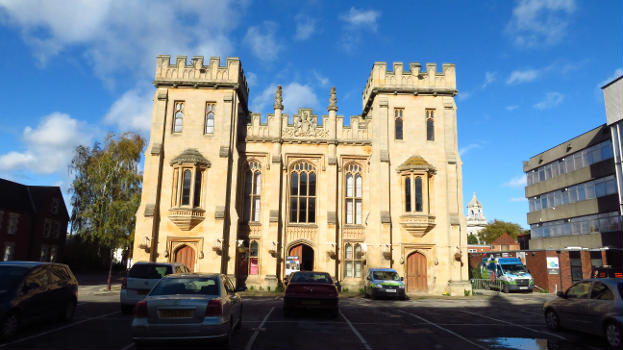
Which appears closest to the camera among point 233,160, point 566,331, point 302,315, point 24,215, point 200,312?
point 200,312

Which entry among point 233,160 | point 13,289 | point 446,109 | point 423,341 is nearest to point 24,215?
point 233,160

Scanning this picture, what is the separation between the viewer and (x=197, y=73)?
2620 centimetres

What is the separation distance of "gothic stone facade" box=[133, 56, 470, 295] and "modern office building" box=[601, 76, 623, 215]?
11919 mm

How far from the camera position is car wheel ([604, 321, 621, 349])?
27.2ft

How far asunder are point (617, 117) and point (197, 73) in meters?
29.0

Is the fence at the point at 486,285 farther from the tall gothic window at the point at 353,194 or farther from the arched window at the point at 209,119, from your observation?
the arched window at the point at 209,119

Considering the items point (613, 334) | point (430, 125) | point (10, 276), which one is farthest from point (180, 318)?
point (430, 125)

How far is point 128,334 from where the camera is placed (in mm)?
9547

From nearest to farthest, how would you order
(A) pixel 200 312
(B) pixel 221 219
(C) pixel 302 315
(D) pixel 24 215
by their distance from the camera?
(A) pixel 200 312
(C) pixel 302 315
(B) pixel 221 219
(D) pixel 24 215

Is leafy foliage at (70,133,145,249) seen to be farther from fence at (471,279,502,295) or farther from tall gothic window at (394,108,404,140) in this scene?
fence at (471,279,502,295)

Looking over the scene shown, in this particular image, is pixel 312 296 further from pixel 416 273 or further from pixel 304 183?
pixel 304 183

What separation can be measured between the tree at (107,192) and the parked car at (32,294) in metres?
25.0

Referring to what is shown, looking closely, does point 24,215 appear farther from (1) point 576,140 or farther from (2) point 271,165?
(1) point 576,140

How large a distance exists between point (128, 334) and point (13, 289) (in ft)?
8.70
